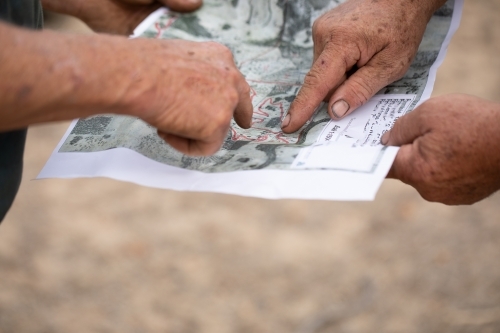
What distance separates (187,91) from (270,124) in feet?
0.97

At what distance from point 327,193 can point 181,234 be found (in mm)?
1000

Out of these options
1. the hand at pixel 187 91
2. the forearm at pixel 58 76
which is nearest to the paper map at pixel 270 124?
the hand at pixel 187 91

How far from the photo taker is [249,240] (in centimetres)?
160

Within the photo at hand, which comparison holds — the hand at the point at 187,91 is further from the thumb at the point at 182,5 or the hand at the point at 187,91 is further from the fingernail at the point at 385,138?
the thumb at the point at 182,5

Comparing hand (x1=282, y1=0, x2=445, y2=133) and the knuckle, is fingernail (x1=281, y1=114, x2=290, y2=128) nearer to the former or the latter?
hand (x1=282, y1=0, x2=445, y2=133)

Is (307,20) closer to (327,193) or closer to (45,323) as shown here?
(327,193)

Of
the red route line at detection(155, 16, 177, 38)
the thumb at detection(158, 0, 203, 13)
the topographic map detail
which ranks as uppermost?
the thumb at detection(158, 0, 203, 13)

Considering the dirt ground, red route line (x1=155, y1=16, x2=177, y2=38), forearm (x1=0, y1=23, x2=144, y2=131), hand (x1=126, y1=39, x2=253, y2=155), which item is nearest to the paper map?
red route line (x1=155, y1=16, x2=177, y2=38)

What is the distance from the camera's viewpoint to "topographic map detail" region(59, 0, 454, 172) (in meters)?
0.84

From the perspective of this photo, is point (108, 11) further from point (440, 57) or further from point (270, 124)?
point (440, 57)

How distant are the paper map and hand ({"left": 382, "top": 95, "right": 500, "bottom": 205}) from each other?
4 cm

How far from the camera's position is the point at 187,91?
0.66 meters

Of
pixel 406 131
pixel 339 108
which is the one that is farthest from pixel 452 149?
pixel 339 108

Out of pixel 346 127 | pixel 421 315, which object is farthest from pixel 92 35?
pixel 421 315
